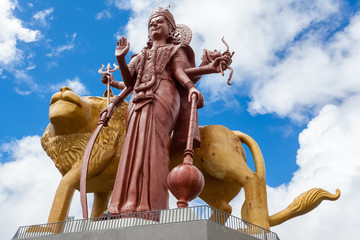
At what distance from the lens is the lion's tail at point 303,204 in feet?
20.1

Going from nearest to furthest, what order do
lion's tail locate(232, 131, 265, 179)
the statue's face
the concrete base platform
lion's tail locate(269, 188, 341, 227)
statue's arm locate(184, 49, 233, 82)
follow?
the concrete base platform → lion's tail locate(269, 188, 341, 227) → statue's arm locate(184, 49, 233, 82) → lion's tail locate(232, 131, 265, 179) → the statue's face

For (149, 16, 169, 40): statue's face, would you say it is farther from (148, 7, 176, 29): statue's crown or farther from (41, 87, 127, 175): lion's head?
(41, 87, 127, 175): lion's head

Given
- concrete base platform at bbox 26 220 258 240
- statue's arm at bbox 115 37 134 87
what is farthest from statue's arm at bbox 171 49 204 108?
concrete base platform at bbox 26 220 258 240

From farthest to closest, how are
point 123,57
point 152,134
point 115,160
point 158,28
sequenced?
point 158,28 → point 115,160 → point 123,57 → point 152,134

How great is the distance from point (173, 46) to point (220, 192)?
2.48m

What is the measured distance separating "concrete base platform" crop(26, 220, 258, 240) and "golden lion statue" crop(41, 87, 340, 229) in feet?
5.99

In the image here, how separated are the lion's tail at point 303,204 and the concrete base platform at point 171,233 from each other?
1.80m

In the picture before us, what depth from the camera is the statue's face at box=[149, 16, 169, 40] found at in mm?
7141

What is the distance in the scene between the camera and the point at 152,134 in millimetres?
6074

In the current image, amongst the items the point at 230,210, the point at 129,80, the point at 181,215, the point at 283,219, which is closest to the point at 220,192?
the point at 230,210

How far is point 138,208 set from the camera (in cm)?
545

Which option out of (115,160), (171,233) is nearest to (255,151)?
(115,160)

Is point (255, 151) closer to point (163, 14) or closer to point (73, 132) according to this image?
point (163, 14)

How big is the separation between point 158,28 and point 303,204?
137 inches
